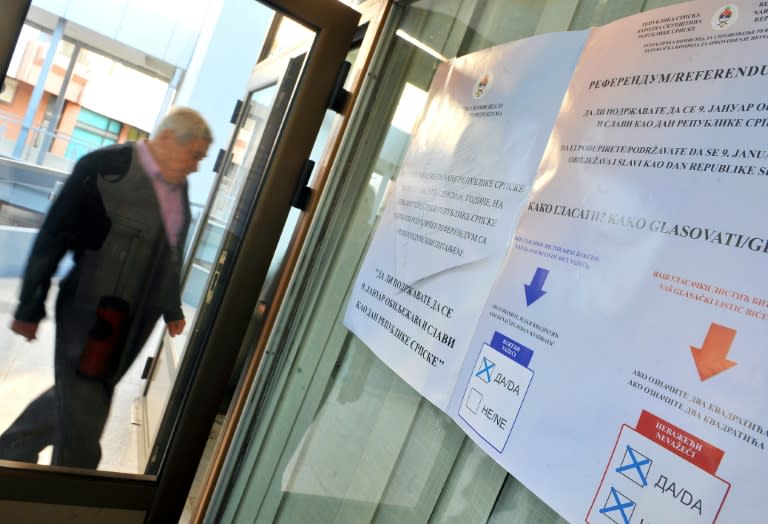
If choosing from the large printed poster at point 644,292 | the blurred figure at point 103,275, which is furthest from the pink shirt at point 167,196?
the large printed poster at point 644,292

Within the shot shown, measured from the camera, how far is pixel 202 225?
2.02 meters

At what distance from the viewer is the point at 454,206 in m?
1.17

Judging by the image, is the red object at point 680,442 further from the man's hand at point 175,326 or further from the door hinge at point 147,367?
the door hinge at point 147,367

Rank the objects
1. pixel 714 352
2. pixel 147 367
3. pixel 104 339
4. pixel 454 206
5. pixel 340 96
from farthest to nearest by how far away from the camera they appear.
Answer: pixel 147 367, pixel 104 339, pixel 340 96, pixel 454 206, pixel 714 352

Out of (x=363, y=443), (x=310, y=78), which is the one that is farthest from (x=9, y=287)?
(x=363, y=443)

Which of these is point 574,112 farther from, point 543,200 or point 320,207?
point 320,207

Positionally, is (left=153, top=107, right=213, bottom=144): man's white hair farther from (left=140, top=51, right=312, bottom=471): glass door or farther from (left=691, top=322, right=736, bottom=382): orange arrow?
(left=691, top=322, right=736, bottom=382): orange arrow

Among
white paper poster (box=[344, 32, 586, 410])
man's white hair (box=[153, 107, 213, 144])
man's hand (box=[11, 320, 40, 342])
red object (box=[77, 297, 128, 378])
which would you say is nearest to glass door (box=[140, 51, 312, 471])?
man's white hair (box=[153, 107, 213, 144])

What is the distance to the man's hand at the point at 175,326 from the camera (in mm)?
2094

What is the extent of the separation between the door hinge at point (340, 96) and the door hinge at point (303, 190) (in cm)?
20

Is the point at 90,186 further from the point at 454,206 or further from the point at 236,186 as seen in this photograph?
the point at 454,206

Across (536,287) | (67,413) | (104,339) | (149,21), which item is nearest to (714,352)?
(536,287)

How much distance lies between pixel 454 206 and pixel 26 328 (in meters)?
1.63

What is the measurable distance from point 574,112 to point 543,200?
0.53ft
